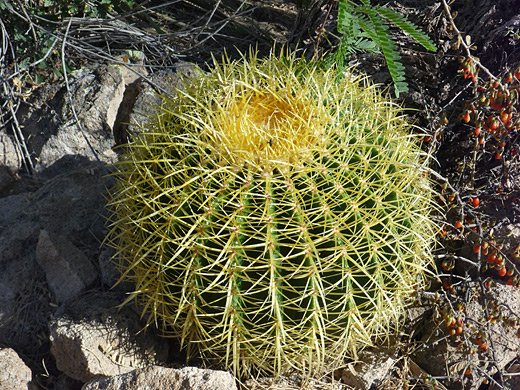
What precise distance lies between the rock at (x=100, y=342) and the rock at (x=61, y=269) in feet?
0.49

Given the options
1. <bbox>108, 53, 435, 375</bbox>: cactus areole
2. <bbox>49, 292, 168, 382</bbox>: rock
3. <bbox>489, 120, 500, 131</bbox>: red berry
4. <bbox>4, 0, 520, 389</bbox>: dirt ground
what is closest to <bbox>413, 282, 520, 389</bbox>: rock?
<bbox>4, 0, 520, 389</bbox>: dirt ground

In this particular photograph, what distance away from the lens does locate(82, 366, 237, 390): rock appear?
168 centimetres

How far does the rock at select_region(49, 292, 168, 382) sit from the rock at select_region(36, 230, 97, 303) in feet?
0.49

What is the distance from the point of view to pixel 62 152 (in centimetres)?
306

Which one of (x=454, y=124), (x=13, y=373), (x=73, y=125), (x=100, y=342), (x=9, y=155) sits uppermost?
(x=454, y=124)

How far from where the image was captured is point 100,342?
2010 mm

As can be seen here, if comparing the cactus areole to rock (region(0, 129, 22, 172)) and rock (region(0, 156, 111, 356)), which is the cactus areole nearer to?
rock (region(0, 156, 111, 356))

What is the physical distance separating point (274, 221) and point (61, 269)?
1311mm

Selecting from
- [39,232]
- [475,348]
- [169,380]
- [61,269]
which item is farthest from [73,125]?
[475,348]

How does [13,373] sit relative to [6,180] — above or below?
below

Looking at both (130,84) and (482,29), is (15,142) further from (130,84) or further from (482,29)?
(482,29)

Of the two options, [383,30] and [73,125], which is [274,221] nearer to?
[383,30]

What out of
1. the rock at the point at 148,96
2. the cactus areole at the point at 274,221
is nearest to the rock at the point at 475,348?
the cactus areole at the point at 274,221

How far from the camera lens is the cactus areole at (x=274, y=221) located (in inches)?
63.2
